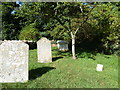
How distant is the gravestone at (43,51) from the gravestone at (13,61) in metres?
3.20

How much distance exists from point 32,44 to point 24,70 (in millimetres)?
11506

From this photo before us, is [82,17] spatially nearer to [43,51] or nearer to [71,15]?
[71,15]

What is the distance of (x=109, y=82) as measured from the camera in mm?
4648

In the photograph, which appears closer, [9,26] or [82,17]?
[82,17]

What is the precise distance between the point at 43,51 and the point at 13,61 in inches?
133

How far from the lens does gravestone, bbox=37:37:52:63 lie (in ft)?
24.4

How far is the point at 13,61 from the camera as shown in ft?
13.7

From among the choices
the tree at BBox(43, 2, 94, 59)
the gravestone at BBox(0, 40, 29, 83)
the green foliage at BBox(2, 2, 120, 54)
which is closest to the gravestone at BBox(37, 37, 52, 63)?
the green foliage at BBox(2, 2, 120, 54)

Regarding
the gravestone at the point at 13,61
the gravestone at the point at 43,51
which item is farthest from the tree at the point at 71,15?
the gravestone at the point at 13,61

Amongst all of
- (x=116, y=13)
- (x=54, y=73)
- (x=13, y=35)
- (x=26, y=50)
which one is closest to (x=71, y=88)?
(x=54, y=73)

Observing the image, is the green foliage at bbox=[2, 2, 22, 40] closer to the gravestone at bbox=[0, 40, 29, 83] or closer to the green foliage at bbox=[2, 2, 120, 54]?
the green foliage at bbox=[2, 2, 120, 54]

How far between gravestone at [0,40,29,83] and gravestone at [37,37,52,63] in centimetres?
320

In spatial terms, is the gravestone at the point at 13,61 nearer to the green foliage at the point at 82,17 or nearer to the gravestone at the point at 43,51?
the gravestone at the point at 43,51

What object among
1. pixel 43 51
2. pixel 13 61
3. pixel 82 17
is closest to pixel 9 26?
pixel 43 51
